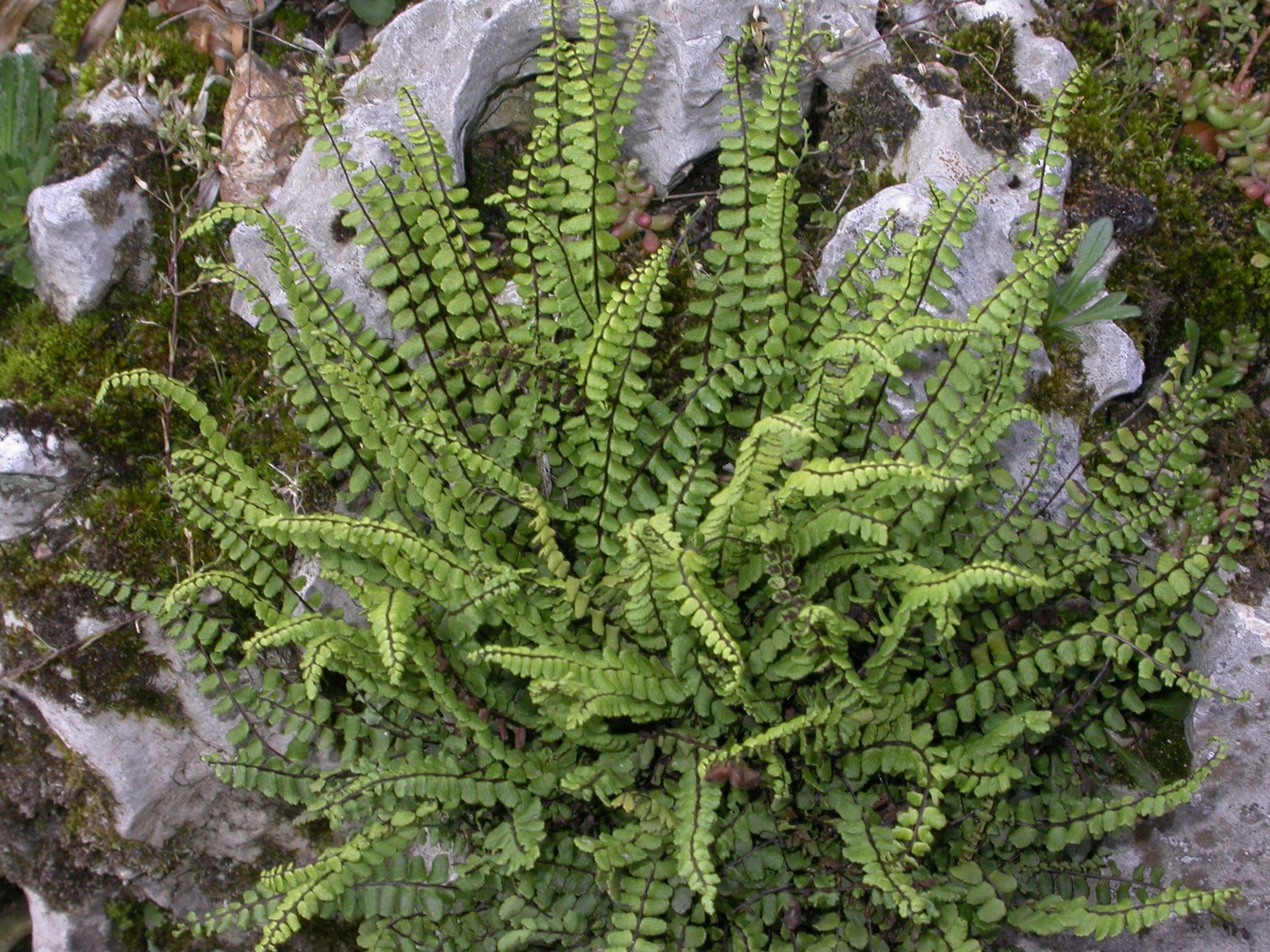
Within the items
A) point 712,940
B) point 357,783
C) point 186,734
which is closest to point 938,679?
point 712,940

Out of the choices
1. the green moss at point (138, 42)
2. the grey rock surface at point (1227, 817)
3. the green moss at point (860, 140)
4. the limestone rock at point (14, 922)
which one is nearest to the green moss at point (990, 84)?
the green moss at point (860, 140)

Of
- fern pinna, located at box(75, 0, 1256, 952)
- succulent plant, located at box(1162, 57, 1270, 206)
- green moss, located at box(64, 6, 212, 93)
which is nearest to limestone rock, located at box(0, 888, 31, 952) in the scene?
fern pinna, located at box(75, 0, 1256, 952)

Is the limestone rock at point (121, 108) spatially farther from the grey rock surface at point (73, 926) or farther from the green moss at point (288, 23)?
the grey rock surface at point (73, 926)

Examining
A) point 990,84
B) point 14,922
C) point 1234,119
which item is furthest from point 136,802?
point 1234,119

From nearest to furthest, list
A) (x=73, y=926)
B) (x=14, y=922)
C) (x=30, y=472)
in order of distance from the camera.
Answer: (x=30, y=472) → (x=73, y=926) → (x=14, y=922)

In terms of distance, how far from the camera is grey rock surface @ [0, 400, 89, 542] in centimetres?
409

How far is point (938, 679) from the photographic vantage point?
11.9ft

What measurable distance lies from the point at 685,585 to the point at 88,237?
328cm

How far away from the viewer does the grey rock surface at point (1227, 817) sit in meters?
3.57

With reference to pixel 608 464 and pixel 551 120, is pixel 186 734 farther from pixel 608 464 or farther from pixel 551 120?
pixel 551 120

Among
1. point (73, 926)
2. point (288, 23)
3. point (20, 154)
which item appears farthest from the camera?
point (288, 23)

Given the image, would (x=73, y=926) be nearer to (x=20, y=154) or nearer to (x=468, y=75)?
(x=20, y=154)

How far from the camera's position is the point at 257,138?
450cm

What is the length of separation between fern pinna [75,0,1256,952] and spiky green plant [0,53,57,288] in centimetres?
166
